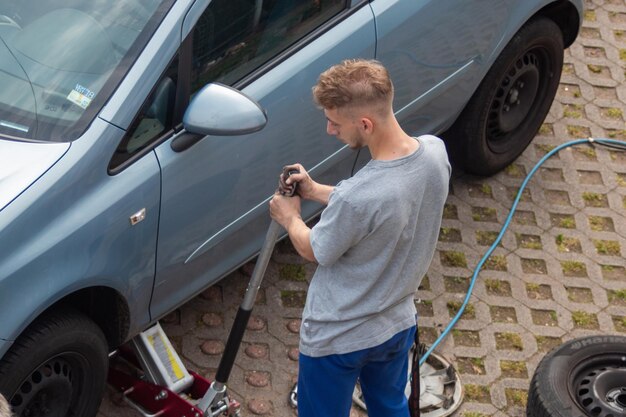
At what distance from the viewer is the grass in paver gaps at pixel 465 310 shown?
5512 mm

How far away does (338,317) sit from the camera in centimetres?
391

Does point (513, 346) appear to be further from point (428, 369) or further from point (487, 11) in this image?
point (487, 11)

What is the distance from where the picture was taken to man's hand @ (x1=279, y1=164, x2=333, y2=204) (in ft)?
12.8

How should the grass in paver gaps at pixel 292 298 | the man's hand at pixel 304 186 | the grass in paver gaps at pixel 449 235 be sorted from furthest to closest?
the grass in paver gaps at pixel 449 235 < the grass in paver gaps at pixel 292 298 < the man's hand at pixel 304 186

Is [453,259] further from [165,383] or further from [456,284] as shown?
[165,383]

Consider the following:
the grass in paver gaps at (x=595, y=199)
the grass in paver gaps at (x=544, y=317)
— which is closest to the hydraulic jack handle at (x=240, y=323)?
the grass in paver gaps at (x=544, y=317)

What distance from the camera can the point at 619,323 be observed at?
18.3 feet

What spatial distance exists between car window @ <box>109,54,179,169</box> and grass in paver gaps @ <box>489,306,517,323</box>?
6.49 ft

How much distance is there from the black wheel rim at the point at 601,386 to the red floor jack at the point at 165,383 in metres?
→ 1.38

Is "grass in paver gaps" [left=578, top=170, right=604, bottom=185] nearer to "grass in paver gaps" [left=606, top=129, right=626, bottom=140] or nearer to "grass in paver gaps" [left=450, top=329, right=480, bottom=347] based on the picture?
"grass in paver gaps" [left=606, top=129, right=626, bottom=140]

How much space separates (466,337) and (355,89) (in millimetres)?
2116

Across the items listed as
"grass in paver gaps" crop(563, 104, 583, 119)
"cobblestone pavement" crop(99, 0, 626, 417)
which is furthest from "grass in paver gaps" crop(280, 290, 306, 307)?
"grass in paver gaps" crop(563, 104, 583, 119)

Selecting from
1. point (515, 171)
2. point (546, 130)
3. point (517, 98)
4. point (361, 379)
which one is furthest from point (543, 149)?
point (361, 379)

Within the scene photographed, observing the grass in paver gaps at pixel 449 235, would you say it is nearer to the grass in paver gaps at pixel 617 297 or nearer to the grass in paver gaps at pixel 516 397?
the grass in paver gaps at pixel 617 297
